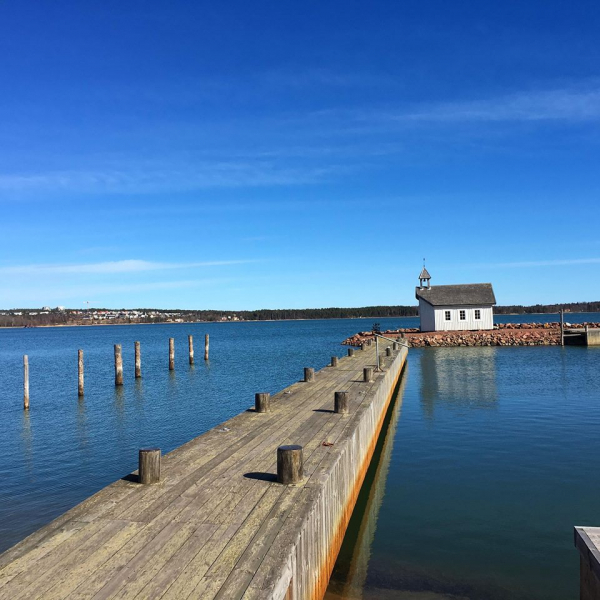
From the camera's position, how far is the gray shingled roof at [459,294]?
54588 millimetres

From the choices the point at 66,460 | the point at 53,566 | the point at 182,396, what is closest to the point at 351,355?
the point at 182,396

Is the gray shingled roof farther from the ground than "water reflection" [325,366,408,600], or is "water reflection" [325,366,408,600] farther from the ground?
the gray shingled roof

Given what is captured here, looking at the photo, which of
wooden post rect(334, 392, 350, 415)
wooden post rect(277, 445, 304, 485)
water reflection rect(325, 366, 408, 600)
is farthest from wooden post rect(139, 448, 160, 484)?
wooden post rect(334, 392, 350, 415)

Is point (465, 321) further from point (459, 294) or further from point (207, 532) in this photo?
point (207, 532)

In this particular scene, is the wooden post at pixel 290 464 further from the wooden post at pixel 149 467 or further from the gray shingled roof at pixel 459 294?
the gray shingled roof at pixel 459 294

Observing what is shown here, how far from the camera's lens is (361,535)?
33.8ft

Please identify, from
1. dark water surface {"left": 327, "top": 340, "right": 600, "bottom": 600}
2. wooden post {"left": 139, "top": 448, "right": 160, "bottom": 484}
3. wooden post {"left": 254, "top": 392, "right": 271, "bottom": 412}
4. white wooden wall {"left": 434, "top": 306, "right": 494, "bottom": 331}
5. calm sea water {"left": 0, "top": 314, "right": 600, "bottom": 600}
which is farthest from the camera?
white wooden wall {"left": 434, "top": 306, "right": 494, "bottom": 331}

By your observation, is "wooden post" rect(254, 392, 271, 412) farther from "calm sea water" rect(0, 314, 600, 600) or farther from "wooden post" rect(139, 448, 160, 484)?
"wooden post" rect(139, 448, 160, 484)

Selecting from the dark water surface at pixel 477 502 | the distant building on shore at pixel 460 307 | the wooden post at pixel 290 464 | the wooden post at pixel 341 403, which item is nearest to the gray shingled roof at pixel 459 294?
the distant building on shore at pixel 460 307

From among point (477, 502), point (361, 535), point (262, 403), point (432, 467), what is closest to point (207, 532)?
point (361, 535)

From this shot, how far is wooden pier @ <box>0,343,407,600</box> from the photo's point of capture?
5.13m

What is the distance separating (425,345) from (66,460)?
39778 millimetres

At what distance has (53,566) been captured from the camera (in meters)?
5.45

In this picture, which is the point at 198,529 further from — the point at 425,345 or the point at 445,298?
the point at 445,298
